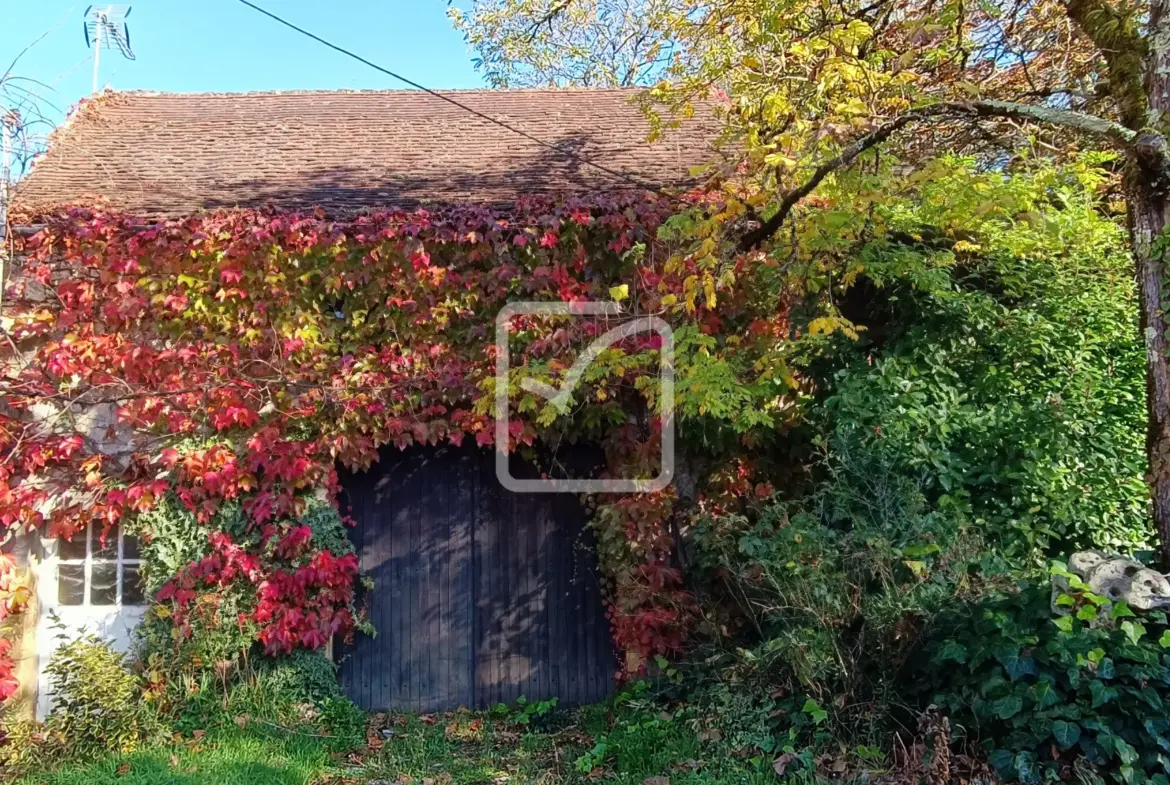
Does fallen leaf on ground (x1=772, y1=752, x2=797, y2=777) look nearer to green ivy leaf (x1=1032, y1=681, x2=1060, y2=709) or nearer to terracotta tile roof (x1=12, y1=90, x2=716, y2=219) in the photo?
green ivy leaf (x1=1032, y1=681, x2=1060, y2=709)

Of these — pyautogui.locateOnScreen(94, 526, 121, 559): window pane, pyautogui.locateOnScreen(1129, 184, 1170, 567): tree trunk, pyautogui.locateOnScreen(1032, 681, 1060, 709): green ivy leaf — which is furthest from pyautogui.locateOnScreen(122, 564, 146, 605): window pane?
pyautogui.locateOnScreen(1129, 184, 1170, 567): tree trunk

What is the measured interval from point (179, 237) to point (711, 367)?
413 cm

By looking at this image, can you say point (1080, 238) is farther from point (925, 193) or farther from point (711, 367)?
point (711, 367)

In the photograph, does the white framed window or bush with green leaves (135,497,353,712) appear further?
the white framed window

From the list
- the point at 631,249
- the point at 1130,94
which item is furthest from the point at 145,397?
the point at 1130,94

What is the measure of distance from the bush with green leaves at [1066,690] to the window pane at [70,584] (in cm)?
603

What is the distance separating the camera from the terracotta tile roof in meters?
6.48

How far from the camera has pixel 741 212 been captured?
16.1 feet

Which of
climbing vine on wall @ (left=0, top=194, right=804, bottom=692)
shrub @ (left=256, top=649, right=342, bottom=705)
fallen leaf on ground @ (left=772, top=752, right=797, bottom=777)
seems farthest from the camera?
climbing vine on wall @ (left=0, top=194, right=804, bottom=692)

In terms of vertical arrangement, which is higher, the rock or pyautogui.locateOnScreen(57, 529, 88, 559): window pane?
the rock

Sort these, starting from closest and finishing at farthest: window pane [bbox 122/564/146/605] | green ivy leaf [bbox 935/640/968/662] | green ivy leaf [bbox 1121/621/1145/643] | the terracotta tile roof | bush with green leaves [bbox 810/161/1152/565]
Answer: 1. green ivy leaf [bbox 1121/621/1145/643]
2. green ivy leaf [bbox 935/640/968/662]
3. bush with green leaves [bbox 810/161/1152/565]
4. window pane [bbox 122/564/146/605]
5. the terracotta tile roof

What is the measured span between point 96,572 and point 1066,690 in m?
6.48

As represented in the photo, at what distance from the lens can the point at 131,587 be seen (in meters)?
5.91

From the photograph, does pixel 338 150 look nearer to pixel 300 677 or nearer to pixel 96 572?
pixel 96 572
